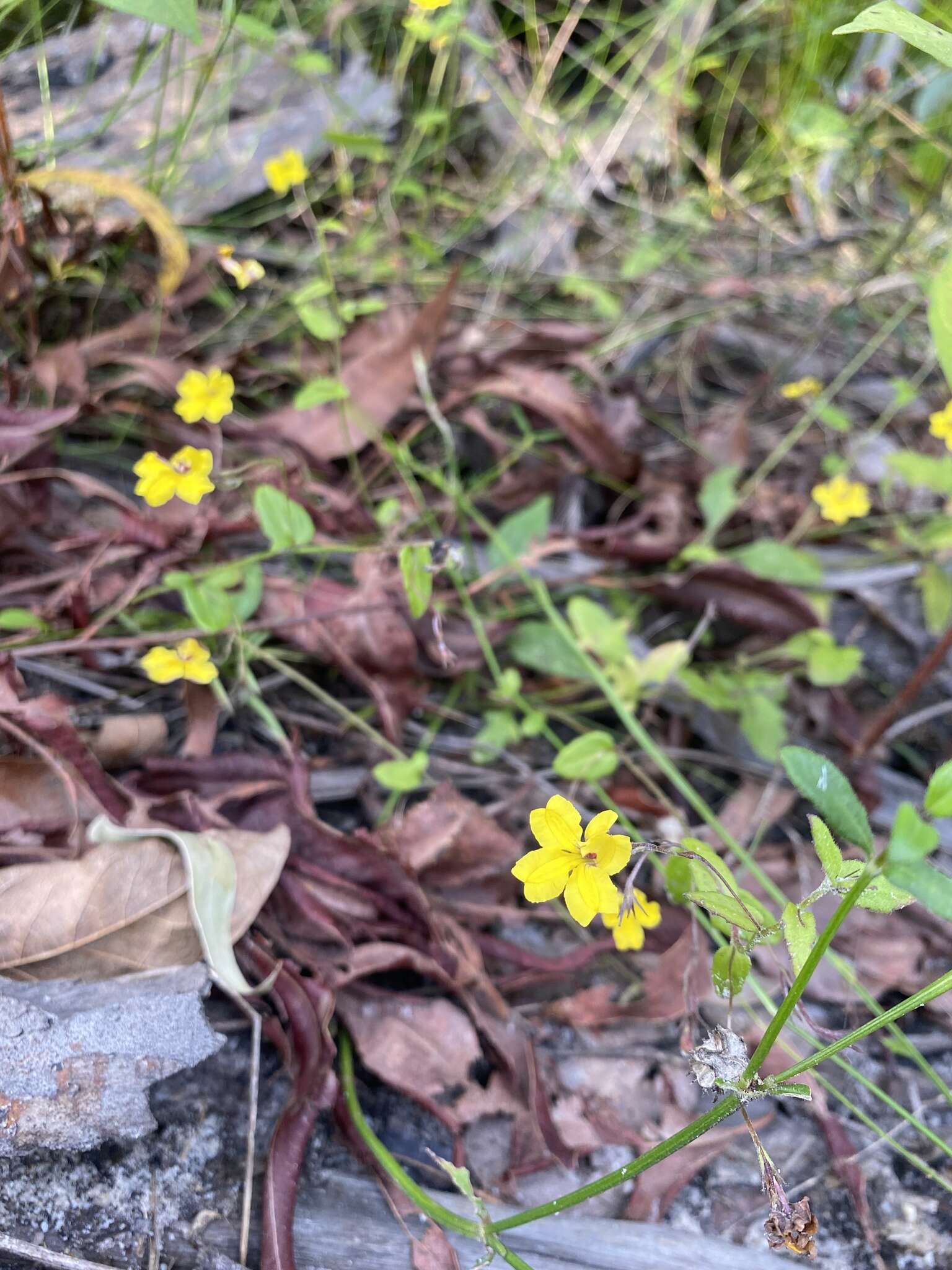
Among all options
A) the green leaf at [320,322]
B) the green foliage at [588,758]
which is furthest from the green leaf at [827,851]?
the green leaf at [320,322]

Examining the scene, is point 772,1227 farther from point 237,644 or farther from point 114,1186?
point 237,644

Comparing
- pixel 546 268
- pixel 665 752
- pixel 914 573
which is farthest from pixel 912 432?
pixel 665 752

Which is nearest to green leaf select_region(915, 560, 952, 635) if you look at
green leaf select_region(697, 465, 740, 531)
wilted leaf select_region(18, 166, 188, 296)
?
green leaf select_region(697, 465, 740, 531)

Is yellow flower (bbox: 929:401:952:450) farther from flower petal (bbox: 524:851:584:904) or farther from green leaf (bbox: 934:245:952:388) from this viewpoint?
flower petal (bbox: 524:851:584:904)

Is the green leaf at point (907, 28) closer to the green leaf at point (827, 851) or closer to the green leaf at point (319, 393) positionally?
the green leaf at point (827, 851)

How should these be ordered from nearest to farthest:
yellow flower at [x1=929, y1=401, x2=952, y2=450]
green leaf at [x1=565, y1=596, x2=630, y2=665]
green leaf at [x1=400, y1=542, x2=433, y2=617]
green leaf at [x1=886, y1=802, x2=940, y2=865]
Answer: green leaf at [x1=886, y1=802, x2=940, y2=865] < green leaf at [x1=400, y1=542, x2=433, y2=617] < green leaf at [x1=565, y1=596, x2=630, y2=665] < yellow flower at [x1=929, y1=401, x2=952, y2=450]

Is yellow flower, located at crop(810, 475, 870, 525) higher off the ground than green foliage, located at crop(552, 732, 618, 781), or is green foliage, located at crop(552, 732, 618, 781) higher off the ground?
yellow flower, located at crop(810, 475, 870, 525)

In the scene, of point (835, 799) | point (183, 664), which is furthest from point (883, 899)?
point (183, 664)
